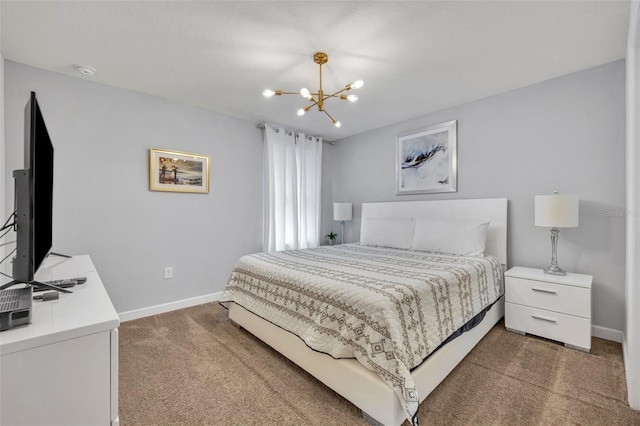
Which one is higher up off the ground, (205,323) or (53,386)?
(53,386)

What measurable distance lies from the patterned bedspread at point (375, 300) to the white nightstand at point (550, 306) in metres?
0.17

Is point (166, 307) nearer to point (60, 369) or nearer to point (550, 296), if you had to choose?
point (60, 369)

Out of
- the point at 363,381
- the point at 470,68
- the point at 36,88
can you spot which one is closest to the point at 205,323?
the point at 363,381

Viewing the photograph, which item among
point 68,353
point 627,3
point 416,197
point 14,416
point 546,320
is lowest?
point 546,320

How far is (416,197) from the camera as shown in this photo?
376 cm

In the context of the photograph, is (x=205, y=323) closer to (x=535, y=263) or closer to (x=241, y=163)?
(x=241, y=163)

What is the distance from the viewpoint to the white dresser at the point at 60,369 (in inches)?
27.9

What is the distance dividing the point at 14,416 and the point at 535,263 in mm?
3600

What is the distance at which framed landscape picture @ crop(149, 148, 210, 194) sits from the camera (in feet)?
10.0

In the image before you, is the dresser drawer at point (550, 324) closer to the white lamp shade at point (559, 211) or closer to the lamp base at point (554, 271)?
the lamp base at point (554, 271)

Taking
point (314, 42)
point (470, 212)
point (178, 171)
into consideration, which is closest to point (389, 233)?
point (470, 212)

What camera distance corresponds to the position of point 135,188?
296 centimetres

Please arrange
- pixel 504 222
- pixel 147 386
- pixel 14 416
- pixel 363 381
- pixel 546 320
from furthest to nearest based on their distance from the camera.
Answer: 1. pixel 504 222
2. pixel 546 320
3. pixel 147 386
4. pixel 363 381
5. pixel 14 416

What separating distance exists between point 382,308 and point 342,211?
2.99 meters
